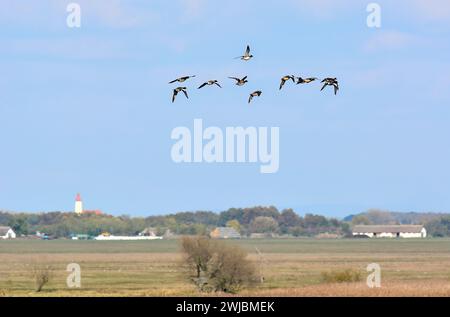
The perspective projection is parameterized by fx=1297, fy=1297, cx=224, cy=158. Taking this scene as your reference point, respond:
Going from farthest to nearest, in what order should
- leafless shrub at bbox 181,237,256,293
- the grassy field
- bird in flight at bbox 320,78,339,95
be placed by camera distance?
1. leafless shrub at bbox 181,237,256,293
2. the grassy field
3. bird in flight at bbox 320,78,339,95

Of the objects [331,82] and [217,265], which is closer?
[331,82]

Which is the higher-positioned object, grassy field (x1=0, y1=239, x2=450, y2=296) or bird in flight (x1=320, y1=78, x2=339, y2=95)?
bird in flight (x1=320, y1=78, x2=339, y2=95)

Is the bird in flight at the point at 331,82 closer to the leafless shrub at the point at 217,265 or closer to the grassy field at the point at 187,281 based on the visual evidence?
the grassy field at the point at 187,281

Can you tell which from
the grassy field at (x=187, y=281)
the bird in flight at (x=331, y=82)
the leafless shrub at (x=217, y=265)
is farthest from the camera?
A: the leafless shrub at (x=217, y=265)

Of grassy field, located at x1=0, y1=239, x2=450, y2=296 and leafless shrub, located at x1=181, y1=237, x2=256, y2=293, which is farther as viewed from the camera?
leafless shrub, located at x1=181, y1=237, x2=256, y2=293

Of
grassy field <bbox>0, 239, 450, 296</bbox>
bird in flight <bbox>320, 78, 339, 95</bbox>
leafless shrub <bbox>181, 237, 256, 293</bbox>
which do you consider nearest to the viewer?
bird in flight <bbox>320, 78, 339, 95</bbox>

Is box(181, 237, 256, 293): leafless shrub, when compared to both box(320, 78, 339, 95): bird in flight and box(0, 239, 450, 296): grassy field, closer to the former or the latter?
box(0, 239, 450, 296): grassy field

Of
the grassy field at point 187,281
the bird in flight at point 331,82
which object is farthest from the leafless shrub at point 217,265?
the bird in flight at point 331,82

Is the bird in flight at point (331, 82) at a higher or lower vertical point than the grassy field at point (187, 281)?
higher

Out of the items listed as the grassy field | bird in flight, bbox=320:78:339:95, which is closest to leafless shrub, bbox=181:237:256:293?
the grassy field

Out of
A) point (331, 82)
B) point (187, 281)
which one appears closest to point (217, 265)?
point (187, 281)

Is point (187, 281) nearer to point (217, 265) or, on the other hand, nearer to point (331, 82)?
point (217, 265)

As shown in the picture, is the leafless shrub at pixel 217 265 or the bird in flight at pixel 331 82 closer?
the bird in flight at pixel 331 82

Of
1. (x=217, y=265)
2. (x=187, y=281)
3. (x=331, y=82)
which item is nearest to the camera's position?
(x=331, y=82)
